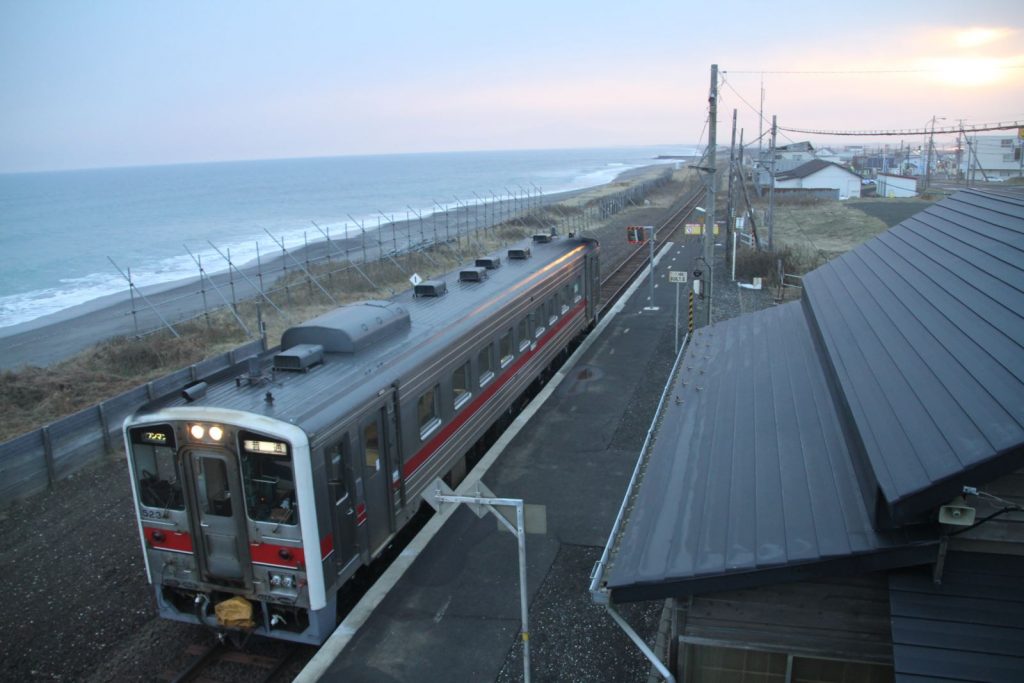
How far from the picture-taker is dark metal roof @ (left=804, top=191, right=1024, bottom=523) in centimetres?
499

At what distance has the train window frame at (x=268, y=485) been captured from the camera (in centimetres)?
743

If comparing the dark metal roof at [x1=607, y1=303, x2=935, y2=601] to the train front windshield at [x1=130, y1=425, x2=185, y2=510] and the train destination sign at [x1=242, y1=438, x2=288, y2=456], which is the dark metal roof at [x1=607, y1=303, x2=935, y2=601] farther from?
the train front windshield at [x1=130, y1=425, x2=185, y2=510]

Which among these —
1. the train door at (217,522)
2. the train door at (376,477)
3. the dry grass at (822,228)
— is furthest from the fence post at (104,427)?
the dry grass at (822,228)

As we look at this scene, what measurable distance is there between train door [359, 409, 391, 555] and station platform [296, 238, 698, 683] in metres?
0.87

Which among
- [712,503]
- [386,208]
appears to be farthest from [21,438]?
[386,208]

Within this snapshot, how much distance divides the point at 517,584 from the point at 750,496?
3.86 meters

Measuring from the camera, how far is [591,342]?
69.1ft

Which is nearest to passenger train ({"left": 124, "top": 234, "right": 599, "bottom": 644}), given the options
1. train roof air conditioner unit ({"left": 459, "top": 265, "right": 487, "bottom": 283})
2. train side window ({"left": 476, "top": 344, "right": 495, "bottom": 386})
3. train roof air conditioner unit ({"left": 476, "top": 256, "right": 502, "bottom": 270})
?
train side window ({"left": 476, "top": 344, "right": 495, "bottom": 386})

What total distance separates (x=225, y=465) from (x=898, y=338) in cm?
743

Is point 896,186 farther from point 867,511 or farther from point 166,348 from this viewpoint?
point 867,511

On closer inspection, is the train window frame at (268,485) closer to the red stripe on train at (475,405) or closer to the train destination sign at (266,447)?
the train destination sign at (266,447)

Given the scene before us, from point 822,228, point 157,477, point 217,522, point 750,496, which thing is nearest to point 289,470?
point 217,522

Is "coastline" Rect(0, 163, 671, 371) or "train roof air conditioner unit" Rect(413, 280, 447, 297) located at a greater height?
"train roof air conditioner unit" Rect(413, 280, 447, 297)

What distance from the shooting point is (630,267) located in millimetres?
33031
